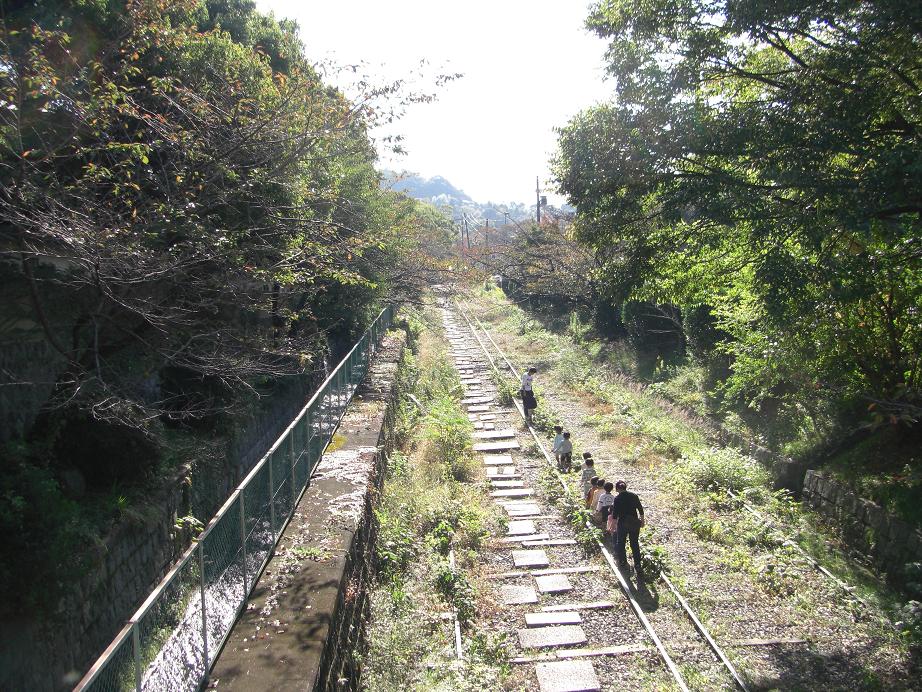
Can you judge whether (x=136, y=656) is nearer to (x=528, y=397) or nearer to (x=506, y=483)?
(x=506, y=483)

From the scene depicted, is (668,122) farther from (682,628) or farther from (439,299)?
(439,299)

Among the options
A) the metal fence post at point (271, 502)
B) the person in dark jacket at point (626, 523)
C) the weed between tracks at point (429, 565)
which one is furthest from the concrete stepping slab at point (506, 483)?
the metal fence post at point (271, 502)

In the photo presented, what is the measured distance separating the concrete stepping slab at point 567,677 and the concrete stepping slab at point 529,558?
235cm

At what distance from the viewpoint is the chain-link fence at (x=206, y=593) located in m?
3.97

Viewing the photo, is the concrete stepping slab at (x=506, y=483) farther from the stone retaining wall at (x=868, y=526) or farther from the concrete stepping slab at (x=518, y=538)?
the stone retaining wall at (x=868, y=526)

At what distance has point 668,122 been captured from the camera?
912 centimetres

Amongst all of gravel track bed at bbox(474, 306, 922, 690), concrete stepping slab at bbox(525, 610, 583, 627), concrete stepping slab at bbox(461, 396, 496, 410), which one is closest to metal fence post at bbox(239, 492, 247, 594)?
concrete stepping slab at bbox(525, 610, 583, 627)

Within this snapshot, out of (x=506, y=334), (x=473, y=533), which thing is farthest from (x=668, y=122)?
(x=506, y=334)

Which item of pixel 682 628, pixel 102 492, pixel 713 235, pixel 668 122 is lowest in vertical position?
pixel 682 628

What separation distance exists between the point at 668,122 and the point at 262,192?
6.19 meters

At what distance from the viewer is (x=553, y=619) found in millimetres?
7992

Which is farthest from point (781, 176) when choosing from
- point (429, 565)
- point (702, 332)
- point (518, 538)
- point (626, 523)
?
point (702, 332)

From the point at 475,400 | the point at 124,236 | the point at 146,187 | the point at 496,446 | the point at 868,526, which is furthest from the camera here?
the point at 475,400

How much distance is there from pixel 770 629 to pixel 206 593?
20.7 feet
